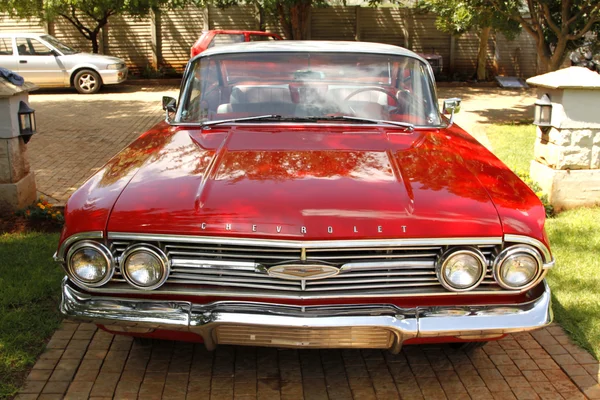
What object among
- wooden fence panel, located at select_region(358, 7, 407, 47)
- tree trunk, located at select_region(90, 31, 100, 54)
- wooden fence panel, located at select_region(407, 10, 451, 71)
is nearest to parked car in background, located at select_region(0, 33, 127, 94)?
tree trunk, located at select_region(90, 31, 100, 54)

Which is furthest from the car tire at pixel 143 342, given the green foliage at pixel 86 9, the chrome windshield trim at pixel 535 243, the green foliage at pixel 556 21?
the green foliage at pixel 86 9

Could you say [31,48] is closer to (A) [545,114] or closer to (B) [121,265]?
(A) [545,114]

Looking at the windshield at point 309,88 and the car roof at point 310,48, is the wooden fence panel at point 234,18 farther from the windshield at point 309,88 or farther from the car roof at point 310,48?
the windshield at point 309,88

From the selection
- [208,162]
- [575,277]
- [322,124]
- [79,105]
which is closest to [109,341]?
[208,162]

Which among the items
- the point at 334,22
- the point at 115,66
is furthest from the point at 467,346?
the point at 334,22

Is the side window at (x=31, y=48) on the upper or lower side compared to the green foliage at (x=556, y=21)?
lower

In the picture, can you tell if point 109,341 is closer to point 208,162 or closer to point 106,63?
point 208,162

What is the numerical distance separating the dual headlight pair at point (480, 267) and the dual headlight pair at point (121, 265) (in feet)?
4.45

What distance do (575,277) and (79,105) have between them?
12.2 metres

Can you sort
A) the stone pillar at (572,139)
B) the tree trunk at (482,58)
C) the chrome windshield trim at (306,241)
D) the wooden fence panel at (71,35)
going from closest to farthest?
the chrome windshield trim at (306,241) < the stone pillar at (572,139) < the tree trunk at (482,58) < the wooden fence panel at (71,35)

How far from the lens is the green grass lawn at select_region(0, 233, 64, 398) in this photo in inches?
155

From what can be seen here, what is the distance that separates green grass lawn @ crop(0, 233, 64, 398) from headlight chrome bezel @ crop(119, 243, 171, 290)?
3.50ft

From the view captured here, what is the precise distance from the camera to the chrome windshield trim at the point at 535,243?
126 inches

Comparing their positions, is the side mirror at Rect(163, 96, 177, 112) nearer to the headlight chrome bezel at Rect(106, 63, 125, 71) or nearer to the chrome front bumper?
the chrome front bumper
